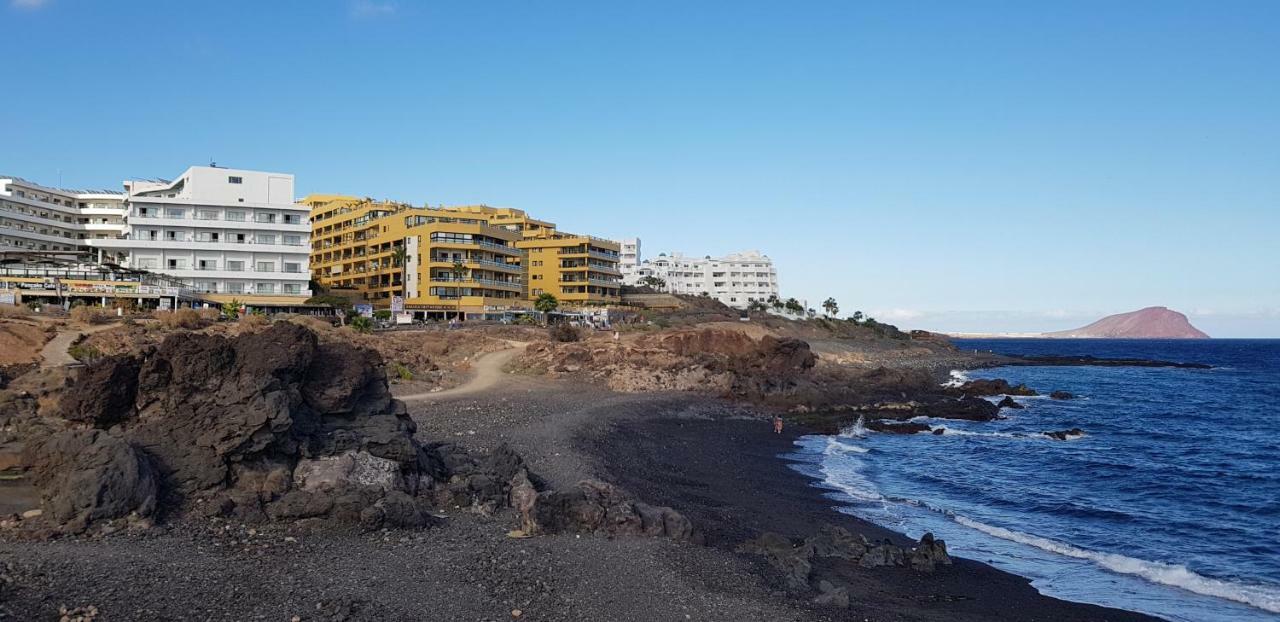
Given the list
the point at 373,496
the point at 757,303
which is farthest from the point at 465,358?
the point at 757,303

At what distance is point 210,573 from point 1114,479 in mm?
29722

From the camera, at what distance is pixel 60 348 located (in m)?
30.2

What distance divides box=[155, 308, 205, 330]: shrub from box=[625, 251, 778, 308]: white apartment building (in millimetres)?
123894

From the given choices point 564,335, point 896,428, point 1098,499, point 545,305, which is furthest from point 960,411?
point 545,305

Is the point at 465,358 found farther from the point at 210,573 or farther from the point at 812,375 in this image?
the point at 210,573

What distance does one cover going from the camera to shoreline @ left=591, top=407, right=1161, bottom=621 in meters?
15.1

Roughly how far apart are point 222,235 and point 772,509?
2395 inches

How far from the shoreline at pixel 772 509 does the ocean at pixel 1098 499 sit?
966 millimetres

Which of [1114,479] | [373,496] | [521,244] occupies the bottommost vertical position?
[1114,479]

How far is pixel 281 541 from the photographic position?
45.2ft

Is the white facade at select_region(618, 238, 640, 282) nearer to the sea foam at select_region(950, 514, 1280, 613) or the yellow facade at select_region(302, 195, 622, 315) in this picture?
the yellow facade at select_region(302, 195, 622, 315)

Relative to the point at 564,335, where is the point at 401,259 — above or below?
above

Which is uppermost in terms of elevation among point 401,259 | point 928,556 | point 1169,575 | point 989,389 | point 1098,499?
point 401,259

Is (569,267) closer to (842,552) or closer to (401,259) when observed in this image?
(401,259)
